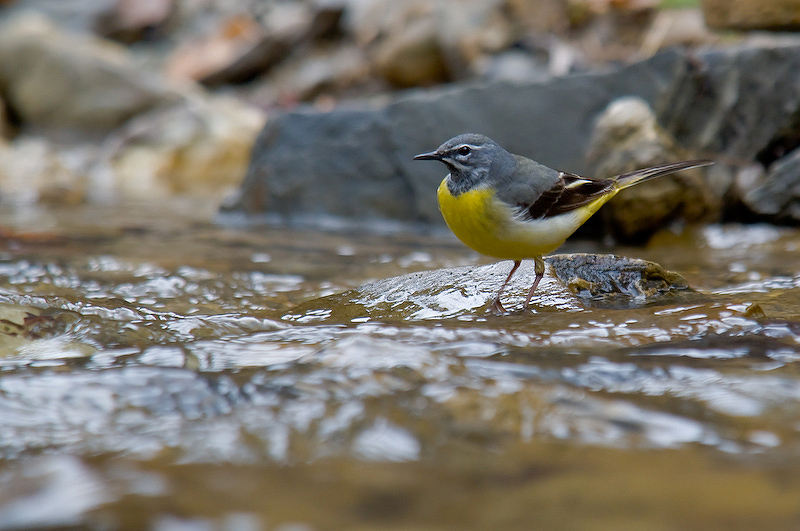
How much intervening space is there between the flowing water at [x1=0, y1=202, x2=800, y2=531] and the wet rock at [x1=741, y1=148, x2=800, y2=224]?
3.38 m

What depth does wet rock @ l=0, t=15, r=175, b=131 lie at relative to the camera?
1638 cm

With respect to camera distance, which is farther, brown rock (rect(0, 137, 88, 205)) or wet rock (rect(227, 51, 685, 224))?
brown rock (rect(0, 137, 88, 205))

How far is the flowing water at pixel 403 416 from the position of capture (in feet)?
6.70

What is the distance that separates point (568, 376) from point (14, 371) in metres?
2.33

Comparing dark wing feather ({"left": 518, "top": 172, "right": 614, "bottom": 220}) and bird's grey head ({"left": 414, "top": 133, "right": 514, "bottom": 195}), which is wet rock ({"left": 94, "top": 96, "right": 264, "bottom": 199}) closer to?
bird's grey head ({"left": 414, "top": 133, "right": 514, "bottom": 195})

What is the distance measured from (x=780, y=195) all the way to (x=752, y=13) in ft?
7.27

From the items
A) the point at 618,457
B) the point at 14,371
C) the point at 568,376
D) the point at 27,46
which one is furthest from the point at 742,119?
the point at 27,46

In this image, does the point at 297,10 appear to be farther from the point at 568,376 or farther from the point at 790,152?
the point at 568,376

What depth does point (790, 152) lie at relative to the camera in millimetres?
8141

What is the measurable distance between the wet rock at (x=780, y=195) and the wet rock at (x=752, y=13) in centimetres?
168

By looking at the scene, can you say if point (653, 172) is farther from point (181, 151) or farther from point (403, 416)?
point (181, 151)

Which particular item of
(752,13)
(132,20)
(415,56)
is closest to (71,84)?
(415,56)

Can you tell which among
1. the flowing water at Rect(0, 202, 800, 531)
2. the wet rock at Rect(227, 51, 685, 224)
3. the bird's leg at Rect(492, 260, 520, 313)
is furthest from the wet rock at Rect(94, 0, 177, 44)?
the bird's leg at Rect(492, 260, 520, 313)

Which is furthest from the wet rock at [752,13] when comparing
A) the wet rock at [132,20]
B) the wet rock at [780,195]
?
the wet rock at [132,20]
